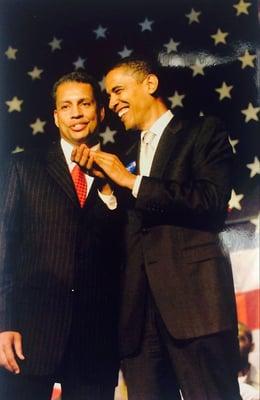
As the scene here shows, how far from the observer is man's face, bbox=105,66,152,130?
198cm

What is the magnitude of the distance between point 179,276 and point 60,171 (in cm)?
59

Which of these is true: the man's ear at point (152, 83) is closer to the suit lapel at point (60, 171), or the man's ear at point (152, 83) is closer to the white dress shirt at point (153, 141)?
the white dress shirt at point (153, 141)

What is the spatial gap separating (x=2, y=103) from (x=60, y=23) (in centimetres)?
43

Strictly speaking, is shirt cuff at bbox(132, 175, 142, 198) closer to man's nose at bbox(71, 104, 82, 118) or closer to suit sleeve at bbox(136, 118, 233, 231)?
suit sleeve at bbox(136, 118, 233, 231)

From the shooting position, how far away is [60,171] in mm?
1938

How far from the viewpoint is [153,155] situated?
1.90 meters

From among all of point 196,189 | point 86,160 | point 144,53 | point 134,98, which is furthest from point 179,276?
point 144,53

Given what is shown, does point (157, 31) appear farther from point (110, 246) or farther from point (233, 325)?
point (233, 325)

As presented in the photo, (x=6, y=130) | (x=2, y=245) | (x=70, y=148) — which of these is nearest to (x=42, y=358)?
(x=2, y=245)

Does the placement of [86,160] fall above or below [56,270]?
above

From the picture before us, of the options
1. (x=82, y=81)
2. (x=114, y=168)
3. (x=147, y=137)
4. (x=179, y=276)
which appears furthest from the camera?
(x=82, y=81)

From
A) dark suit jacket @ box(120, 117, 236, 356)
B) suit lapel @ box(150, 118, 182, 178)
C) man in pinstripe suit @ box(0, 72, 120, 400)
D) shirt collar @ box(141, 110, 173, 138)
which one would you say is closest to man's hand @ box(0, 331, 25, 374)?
man in pinstripe suit @ box(0, 72, 120, 400)

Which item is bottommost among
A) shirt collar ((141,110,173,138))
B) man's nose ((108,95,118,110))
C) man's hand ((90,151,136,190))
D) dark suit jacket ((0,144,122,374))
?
dark suit jacket ((0,144,122,374))

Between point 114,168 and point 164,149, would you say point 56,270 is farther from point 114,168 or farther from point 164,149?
point 164,149
